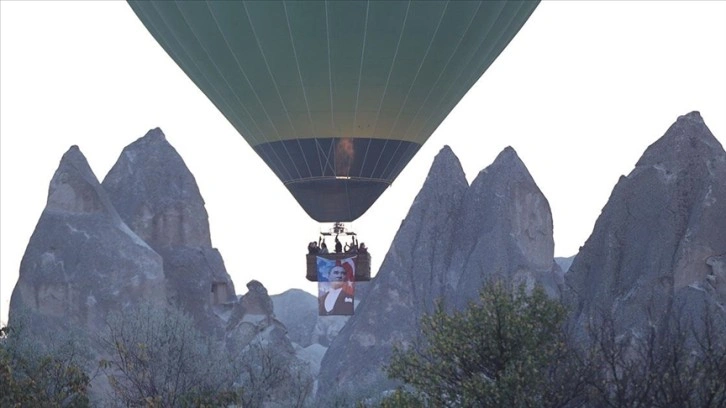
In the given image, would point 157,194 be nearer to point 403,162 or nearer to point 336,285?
point 336,285

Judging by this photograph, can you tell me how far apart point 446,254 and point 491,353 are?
92.6m

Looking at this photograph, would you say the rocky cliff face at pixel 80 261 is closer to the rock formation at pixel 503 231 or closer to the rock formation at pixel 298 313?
the rock formation at pixel 503 231

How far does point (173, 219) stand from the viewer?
351 ft

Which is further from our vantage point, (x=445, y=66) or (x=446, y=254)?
(x=446, y=254)

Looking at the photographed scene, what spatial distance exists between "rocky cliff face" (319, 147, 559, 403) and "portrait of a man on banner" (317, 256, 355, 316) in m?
51.8

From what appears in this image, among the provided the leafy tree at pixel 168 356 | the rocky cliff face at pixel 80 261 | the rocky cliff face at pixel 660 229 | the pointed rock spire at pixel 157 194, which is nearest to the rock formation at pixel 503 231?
the rocky cliff face at pixel 660 229

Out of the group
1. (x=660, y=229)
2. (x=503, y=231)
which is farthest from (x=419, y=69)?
(x=503, y=231)

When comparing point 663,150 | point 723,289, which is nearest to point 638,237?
point 663,150

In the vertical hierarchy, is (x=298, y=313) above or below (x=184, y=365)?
above

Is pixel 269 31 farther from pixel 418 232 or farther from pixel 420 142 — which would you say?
pixel 418 232

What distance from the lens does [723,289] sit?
2936 inches

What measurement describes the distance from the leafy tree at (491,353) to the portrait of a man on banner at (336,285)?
1279cm

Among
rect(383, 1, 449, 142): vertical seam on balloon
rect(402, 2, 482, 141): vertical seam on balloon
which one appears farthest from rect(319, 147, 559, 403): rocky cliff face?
rect(383, 1, 449, 142): vertical seam on balloon

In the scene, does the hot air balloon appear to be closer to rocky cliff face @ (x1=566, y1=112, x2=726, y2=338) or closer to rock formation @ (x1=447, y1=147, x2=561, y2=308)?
rocky cliff face @ (x1=566, y1=112, x2=726, y2=338)
